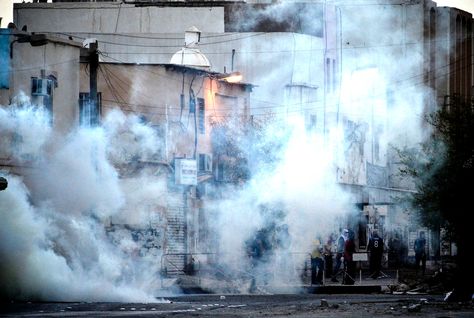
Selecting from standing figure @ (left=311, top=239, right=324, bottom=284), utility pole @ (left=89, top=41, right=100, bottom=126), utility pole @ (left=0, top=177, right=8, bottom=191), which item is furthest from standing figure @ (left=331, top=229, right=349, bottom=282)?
utility pole @ (left=0, top=177, right=8, bottom=191)

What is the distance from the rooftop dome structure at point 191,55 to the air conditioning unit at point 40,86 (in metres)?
14.9

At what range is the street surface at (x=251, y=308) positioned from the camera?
26.1 meters

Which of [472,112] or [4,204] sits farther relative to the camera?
Answer: [472,112]

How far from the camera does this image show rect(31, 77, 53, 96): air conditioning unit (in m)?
43.0

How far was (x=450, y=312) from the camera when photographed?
26.6 meters

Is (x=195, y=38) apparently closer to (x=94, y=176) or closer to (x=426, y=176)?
(x=426, y=176)

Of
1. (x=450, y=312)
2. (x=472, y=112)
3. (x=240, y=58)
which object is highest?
(x=240, y=58)

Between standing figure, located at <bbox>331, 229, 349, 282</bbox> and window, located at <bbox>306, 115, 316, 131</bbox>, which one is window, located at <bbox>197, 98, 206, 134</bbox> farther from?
standing figure, located at <bbox>331, 229, 349, 282</bbox>

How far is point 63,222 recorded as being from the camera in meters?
34.5

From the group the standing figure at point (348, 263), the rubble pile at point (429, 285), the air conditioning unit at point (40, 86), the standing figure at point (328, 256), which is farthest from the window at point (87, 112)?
the rubble pile at point (429, 285)

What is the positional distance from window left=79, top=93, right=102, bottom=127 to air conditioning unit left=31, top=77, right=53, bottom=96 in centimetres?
252

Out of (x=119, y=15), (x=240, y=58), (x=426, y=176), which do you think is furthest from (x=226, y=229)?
(x=119, y=15)

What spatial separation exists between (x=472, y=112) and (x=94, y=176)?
13546 millimetres

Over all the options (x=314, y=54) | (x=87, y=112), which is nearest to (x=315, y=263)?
(x=87, y=112)
